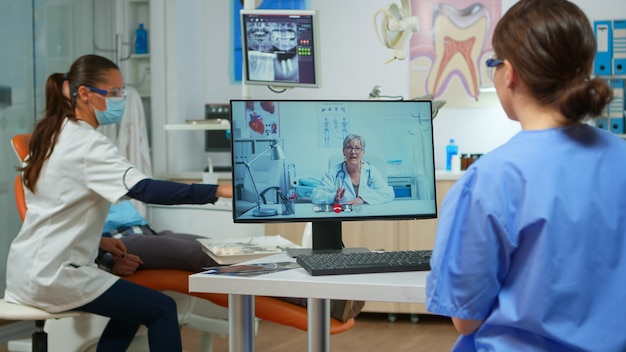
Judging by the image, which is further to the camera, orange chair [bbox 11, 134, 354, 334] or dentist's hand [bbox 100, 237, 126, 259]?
dentist's hand [bbox 100, 237, 126, 259]

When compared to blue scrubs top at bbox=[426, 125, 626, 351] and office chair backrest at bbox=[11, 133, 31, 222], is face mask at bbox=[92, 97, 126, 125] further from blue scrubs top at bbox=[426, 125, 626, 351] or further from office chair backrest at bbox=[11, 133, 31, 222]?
blue scrubs top at bbox=[426, 125, 626, 351]

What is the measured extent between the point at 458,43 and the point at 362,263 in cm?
340

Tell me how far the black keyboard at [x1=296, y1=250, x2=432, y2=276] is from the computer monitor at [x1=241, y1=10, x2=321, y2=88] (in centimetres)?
99

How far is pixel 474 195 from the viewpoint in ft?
4.04

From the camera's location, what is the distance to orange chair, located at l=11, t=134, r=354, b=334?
248 cm

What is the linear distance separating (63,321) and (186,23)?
2.83 metres

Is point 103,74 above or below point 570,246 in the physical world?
above

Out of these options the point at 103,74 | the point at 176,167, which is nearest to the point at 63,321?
the point at 103,74

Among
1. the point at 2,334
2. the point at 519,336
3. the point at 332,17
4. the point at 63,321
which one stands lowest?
the point at 2,334

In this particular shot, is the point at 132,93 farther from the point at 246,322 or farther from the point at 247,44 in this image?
the point at 246,322

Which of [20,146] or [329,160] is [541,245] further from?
[20,146]

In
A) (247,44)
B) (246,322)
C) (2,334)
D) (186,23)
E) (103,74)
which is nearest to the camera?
(246,322)

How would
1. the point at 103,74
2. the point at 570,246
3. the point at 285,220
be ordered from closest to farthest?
the point at 570,246
the point at 285,220
the point at 103,74

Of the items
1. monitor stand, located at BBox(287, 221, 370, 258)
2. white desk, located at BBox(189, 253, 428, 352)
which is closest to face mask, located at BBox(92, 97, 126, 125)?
monitor stand, located at BBox(287, 221, 370, 258)
